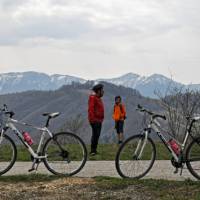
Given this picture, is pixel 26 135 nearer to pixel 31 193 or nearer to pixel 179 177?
pixel 31 193

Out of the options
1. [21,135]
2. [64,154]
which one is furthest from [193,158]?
[21,135]

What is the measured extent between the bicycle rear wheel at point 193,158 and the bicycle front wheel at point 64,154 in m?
1.94

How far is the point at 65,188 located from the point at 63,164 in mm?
1525

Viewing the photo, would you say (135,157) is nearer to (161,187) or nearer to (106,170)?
(161,187)

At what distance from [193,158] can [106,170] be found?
8.44 ft

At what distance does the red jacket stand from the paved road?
188 centimetres

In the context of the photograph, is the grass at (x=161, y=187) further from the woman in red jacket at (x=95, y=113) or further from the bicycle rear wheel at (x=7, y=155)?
the woman in red jacket at (x=95, y=113)

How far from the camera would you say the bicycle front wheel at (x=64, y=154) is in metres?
9.54

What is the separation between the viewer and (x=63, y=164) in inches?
381

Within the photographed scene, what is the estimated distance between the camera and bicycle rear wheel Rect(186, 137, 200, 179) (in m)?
9.02

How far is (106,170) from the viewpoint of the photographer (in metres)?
11.1

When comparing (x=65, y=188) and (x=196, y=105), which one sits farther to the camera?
(x=196, y=105)

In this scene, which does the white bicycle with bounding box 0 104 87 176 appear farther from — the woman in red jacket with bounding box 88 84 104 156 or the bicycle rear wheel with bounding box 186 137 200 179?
the woman in red jacket with bounding box 88 84 104 156

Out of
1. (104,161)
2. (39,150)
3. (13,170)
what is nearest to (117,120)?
(104,161)
